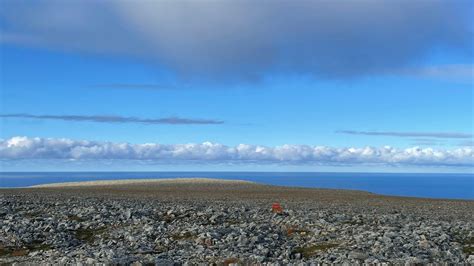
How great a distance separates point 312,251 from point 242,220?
9.19 metres

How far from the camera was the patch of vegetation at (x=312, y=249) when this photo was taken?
23078 mm

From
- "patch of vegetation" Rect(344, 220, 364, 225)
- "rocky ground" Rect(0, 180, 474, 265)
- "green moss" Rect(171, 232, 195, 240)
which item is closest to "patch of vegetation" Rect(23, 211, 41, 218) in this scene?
"rocky ground" Rect(0, 180, 474, 265)

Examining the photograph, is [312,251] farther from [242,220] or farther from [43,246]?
[43,246]

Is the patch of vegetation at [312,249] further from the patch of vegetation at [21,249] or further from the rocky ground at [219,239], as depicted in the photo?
the patch of vegetation at [21,249]

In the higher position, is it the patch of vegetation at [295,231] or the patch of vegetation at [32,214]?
the patch of vegetation at [32,214]

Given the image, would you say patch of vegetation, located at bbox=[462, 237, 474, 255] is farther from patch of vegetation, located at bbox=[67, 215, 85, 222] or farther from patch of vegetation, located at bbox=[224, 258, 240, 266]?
patch of vegetation, located at bbox=[67, 215, 85, 222]

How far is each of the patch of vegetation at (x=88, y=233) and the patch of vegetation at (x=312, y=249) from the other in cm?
1009

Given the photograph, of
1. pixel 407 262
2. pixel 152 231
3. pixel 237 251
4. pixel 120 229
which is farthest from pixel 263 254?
pixel 120 229

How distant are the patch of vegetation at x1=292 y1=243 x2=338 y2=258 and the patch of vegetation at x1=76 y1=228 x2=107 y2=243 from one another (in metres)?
10.1

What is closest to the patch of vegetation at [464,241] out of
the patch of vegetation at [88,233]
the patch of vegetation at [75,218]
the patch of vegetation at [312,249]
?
the patch of vegetation at [312,249]

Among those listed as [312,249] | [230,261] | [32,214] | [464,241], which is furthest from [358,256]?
[32,214]

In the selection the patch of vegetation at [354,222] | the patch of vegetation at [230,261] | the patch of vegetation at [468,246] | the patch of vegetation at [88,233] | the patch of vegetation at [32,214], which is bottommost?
the patch of vegetation at [468,246]

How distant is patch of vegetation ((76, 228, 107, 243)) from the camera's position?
2756 centimetres

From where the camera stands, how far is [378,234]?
1009 inches
